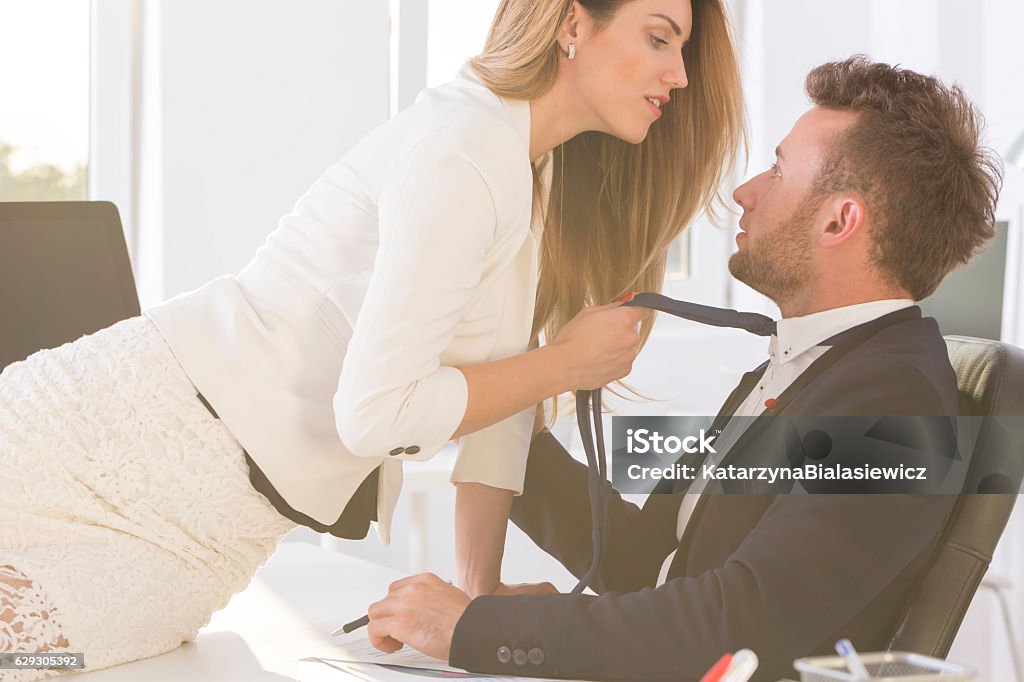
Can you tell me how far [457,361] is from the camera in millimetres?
1062

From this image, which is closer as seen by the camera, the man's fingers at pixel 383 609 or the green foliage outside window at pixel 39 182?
the man's fingers at pixel 383 609

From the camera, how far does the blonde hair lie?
124cm

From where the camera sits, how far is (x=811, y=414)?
0.96 metres

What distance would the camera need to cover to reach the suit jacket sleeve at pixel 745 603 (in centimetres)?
84

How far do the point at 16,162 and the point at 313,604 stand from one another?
4.37ft

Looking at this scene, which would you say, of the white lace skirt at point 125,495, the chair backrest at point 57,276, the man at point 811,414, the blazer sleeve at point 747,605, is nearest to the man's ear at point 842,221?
the man at point 811,414

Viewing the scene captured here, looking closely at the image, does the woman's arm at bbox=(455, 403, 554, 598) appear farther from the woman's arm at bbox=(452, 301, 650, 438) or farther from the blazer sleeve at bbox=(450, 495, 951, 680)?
the blazer sleeve at bbox=(450, 495, 951, 680)

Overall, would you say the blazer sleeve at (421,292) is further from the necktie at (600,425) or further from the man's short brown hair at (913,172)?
the man's short brown hair at (913,172)

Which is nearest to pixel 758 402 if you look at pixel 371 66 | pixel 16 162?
pixel 371 66

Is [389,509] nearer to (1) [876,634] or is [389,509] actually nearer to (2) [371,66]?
(1) [876,634]

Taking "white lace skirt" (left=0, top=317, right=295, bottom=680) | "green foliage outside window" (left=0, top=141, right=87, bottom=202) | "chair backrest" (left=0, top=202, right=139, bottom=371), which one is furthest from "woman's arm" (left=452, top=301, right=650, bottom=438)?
"green foliage outside window" (left=0, top=141, right=87, bottom=202)

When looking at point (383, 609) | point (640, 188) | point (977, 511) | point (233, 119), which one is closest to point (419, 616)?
point (383, 609)

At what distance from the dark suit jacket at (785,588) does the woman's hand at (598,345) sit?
17 cm

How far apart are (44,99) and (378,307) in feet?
5.28
